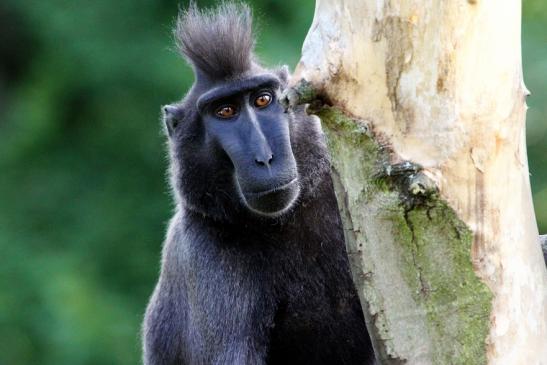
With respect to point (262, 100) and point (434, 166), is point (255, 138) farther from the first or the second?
point (434, 166)

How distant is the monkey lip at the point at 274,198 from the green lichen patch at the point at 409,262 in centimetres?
176

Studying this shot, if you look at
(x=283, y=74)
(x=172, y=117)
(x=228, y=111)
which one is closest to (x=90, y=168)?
(x=172, y=117)

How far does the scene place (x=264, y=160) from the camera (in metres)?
6.09

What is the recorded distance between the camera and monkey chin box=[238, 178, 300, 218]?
20.1ft

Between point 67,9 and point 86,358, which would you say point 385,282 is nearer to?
point 86,358

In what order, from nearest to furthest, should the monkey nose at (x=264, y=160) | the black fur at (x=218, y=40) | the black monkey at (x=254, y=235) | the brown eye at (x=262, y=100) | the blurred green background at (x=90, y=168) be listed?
the monkey nose at (x=264, y=160), the black monkey at (x=254, y=235), the brown eye at (x=262, y=100), the black fur at (x=218, y=40), the blurred green background at (x=90, y=168)

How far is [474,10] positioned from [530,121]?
27.6ft

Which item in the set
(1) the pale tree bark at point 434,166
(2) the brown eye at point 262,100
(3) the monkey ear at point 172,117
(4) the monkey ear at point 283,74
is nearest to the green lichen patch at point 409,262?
(1) the pale tree bark at point 434,166

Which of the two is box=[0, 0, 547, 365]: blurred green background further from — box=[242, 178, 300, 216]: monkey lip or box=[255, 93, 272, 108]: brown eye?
box=[242, 178, 300, 216]: monkey lip

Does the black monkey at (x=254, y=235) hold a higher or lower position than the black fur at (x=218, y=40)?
lower

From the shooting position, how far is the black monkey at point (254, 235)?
6.38 meters

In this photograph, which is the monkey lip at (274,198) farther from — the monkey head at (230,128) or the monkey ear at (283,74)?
the monkey ear at (283,74)

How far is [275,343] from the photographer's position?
258 inches

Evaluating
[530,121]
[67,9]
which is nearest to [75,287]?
[67,9]
